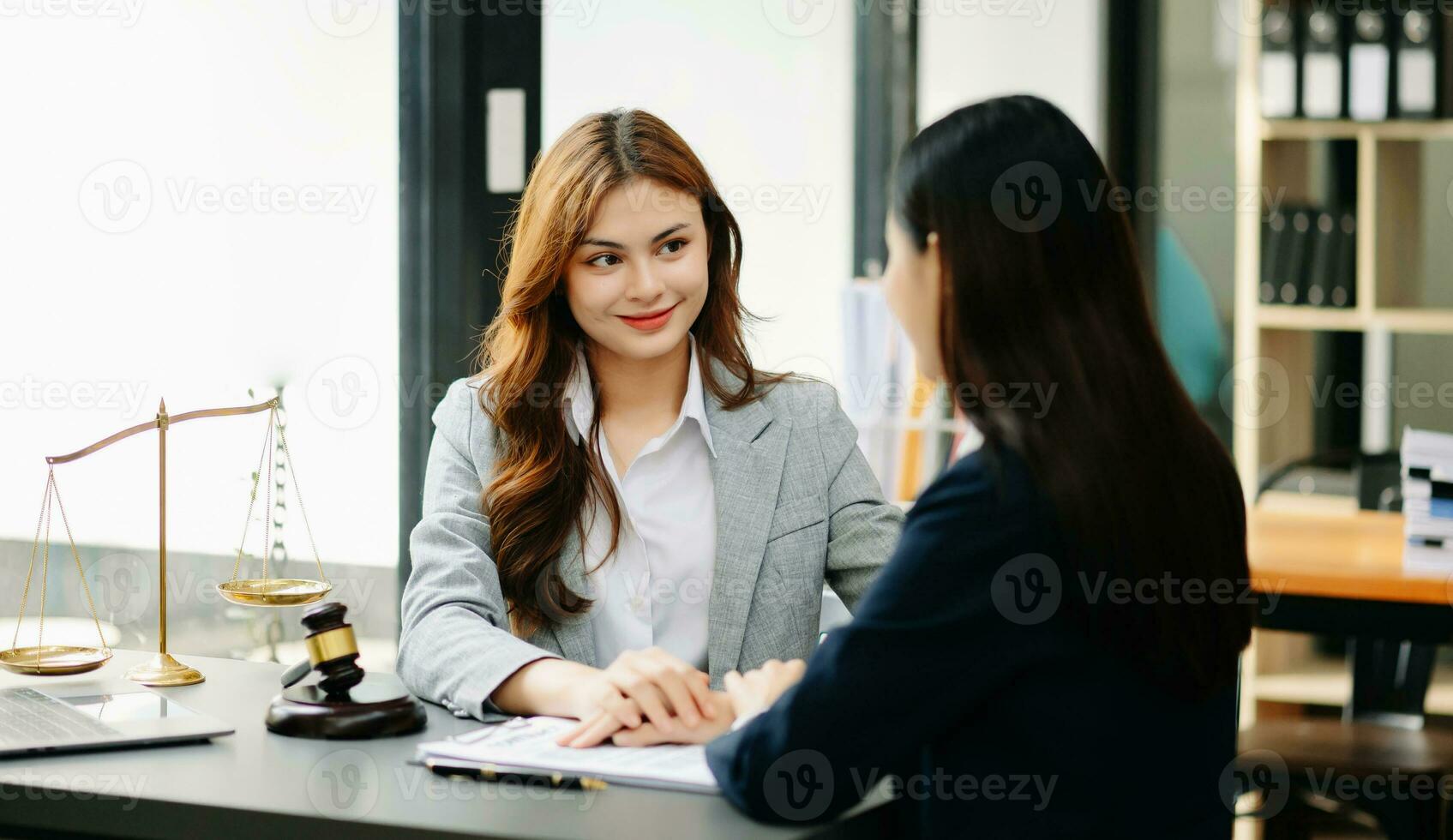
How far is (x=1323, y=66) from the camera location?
155 inches

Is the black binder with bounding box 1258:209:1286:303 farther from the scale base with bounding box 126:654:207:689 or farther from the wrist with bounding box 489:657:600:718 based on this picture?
the scale base with bounding box 126:654:207:689

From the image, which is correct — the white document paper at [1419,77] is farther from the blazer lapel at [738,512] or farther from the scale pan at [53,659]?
the scale pan at [53,659]

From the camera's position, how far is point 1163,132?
15.9 feet

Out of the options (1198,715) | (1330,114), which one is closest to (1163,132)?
(1330,114)

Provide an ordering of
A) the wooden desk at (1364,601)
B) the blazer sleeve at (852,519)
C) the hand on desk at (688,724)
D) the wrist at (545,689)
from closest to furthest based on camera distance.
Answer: the hand on desk at (688,724), the wrist at (545,689), the blazer sleeve at (852,519), the wooden desk at (1364,601)

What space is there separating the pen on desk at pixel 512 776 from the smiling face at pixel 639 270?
0.64 meters

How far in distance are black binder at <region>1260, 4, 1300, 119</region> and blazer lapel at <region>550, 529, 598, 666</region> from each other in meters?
2.91

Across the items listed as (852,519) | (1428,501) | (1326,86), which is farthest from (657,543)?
(1326,86)

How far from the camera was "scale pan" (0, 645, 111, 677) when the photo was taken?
5.10 feet

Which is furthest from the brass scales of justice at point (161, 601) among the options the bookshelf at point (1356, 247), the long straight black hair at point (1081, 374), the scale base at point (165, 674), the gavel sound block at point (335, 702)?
the bookshelf at point (1356, 247)

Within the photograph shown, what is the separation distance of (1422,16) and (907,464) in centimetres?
184

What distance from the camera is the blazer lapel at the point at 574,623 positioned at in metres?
1.76

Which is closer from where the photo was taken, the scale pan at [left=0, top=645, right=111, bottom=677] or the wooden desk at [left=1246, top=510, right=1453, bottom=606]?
the scale pan at [left=0, top=645, right=111, bottom=677]

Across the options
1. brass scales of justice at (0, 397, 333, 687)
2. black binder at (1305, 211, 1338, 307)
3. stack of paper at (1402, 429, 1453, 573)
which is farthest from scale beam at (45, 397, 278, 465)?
black binder at (1305, 211, 1338, 307)
